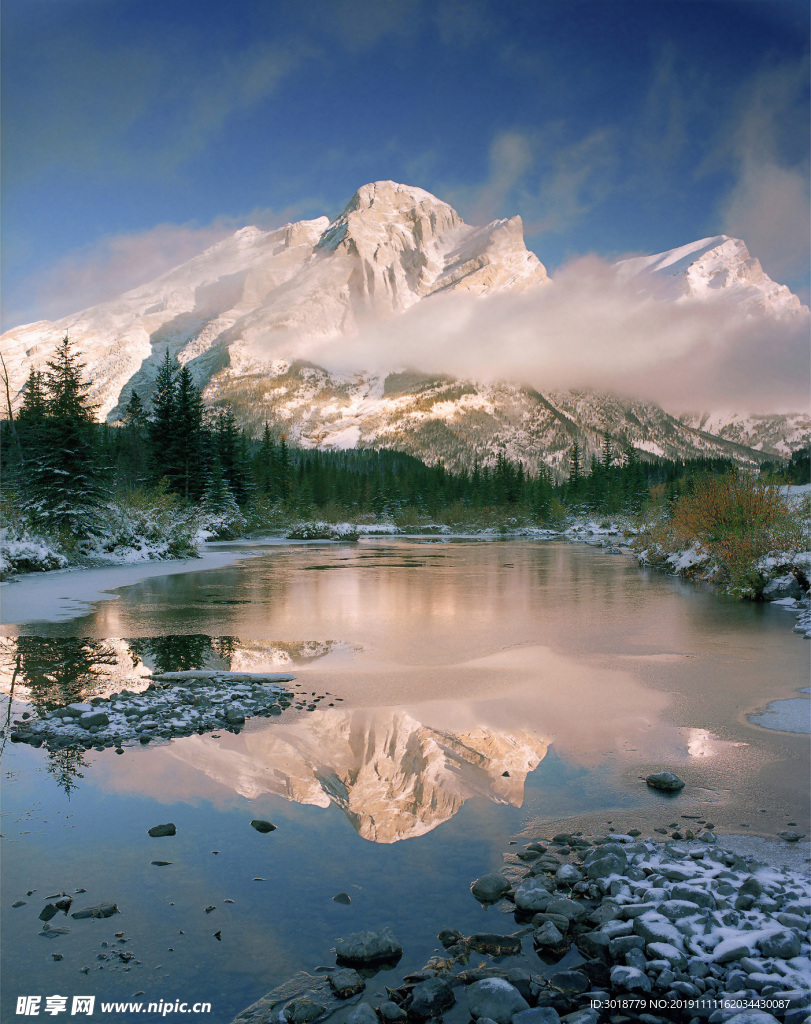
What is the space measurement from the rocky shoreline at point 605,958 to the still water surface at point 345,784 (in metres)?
0.21

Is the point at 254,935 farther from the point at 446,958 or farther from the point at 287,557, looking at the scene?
the point at 287,557

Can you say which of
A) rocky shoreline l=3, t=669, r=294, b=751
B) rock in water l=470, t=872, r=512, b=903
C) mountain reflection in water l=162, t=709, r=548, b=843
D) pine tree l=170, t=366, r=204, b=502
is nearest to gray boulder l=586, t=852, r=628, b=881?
rock in water l=470, t=872, r=512, b=903

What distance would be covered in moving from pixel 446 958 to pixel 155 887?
2.23 m

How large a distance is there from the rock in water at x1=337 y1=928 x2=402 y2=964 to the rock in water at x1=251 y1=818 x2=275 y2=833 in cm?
161

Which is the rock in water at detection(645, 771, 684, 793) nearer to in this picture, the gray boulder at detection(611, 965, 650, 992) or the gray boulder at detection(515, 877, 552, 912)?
the gray boulder at detection(515, 877, 552, 912)

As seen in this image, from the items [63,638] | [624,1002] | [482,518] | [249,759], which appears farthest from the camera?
[482,518]

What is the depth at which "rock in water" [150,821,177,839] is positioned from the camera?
514cm

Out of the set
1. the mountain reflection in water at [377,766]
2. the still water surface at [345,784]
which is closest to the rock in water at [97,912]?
the still water surface at [345,784]

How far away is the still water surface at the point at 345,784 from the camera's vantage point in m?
3.92

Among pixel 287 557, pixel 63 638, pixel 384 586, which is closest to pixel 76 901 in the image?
pixel 63 638

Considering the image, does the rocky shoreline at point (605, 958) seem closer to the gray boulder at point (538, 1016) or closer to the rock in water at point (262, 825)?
the gray boulder at point (538, 1016)

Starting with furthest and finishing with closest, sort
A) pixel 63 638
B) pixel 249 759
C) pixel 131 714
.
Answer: pixel 63 638 < pixel 131 714 < pixel 249 759

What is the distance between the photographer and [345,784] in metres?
6.13

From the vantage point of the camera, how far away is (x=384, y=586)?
79.0ft
